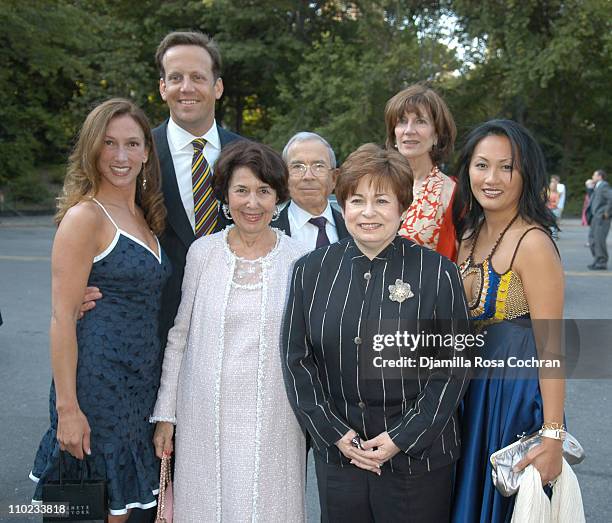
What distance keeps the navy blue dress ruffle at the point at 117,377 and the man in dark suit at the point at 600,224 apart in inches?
462

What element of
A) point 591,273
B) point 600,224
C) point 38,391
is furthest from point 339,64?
point 38,391

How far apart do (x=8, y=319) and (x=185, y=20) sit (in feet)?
78.5

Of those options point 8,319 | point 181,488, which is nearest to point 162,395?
point 181,488

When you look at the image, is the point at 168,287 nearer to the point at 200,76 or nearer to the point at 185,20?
the point at 200,76

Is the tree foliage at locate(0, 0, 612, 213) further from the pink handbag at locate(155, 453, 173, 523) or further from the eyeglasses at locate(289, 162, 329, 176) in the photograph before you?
the pink handbag at locate(155, 453, 173, 523)

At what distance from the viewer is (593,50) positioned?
2736 centimetres

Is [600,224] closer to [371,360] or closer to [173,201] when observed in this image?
[173,201]

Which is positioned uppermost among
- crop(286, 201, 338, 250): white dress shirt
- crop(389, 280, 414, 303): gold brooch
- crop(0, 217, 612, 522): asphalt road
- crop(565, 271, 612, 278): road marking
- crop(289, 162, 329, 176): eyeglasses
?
crop(289, 162, 329, 176): eyeglasses

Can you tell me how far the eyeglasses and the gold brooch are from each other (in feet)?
3.58

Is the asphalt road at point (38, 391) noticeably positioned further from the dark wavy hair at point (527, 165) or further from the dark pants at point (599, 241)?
the dark wavy hair at point (527, 165)

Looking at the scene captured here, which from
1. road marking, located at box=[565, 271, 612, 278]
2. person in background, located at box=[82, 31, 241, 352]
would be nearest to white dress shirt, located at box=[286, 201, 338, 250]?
person in background, located at box=[82, 31, 241, 352]

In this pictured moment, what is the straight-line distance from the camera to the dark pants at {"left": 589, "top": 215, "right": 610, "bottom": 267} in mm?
12680

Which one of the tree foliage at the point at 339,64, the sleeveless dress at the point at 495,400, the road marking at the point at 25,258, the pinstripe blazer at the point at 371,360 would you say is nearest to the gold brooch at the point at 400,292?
the pinstripe blazer at the point at 371,360

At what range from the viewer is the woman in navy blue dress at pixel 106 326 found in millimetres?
2561
